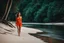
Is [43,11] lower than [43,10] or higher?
lower

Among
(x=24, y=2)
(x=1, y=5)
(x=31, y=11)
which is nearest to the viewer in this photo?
(x=1, y=5)

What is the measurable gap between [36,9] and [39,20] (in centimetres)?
538

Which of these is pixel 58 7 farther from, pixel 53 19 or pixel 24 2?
pixel 24 2

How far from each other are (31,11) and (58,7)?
12143 mm

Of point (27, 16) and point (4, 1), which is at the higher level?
point (4, 1)

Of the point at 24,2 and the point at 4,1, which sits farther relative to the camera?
the point at 24,2

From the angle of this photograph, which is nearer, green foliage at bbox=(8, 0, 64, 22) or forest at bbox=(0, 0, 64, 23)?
forest at bbox=(0, 0, 64, 23)

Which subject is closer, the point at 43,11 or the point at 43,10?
the point at 43,11

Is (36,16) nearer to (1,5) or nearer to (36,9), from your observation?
(36,9)

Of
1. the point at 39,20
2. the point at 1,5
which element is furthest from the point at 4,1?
the point at 39,20

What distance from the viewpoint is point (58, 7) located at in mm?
59594

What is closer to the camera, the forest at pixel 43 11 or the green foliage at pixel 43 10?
the forest at pixel 43 11

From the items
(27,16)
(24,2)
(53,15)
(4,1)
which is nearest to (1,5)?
(4,1)

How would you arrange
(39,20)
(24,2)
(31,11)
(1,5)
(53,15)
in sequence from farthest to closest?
(24,2), (31,11), (39,20), (53,15), (1,5)
